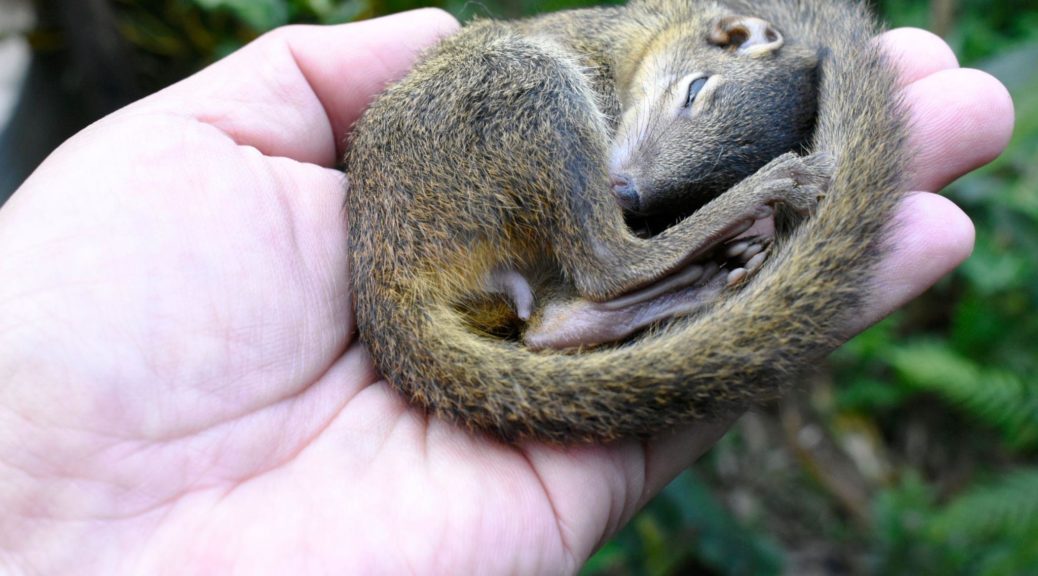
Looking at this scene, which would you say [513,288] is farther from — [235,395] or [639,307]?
[235,395]

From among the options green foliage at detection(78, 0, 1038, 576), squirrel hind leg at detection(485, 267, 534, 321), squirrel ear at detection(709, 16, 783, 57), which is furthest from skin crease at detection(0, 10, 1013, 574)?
green foliage at detection(78, 0, 1038, 576)

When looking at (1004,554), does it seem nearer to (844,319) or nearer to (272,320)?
(844,319)

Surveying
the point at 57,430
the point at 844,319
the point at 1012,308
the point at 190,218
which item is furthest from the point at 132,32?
the point at 1012,308

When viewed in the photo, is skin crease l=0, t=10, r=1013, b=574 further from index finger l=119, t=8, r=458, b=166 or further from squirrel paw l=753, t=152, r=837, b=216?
squirrel paw l=753, t=152, r=837, b=216

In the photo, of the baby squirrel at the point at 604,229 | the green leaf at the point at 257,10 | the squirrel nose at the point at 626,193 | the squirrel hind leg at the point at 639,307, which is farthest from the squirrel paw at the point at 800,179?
the green leaf at the point at 257,10

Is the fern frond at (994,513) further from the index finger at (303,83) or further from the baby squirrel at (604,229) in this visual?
the index finger at (303,83)
